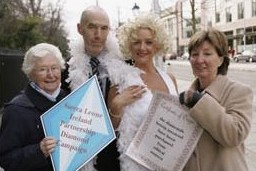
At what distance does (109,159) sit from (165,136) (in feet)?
1.39

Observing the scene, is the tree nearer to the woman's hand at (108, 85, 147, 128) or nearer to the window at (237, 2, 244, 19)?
the woman's hand at (108, 85, 147, 128)

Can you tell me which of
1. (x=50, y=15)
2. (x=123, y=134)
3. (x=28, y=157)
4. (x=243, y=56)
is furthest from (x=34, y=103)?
(x=243, y=56)

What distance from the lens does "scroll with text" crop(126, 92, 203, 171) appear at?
8.99ft

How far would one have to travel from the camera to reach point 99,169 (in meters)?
2.95

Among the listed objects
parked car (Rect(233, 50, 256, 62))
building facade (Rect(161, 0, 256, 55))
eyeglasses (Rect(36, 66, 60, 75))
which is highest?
eyeglasses (Rect(36, 66, 60, 75))

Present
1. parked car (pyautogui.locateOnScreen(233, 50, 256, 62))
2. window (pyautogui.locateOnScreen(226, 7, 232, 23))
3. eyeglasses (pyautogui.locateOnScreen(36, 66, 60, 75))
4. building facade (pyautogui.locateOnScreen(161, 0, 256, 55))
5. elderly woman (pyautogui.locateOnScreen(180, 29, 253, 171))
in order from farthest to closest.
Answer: window (pyautogui.locateOnScreen(226, 7, 232, 23)), building facade (pyautogui.locateOnScreen(161, 0, 256, 55)), parked car (pyautogui.locateOnScreen(233, 50, 256, 62)), eyeglasses (pyautogui.locateOnScreen(36, 66, 60, 75)), elderly woman (pyautogui.locateOnScreen(180, 29, 253, 171))

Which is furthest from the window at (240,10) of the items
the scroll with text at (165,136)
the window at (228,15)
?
the scroll with text at (165,136)

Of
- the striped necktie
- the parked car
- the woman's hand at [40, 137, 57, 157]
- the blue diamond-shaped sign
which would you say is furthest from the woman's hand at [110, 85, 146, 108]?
the parked car

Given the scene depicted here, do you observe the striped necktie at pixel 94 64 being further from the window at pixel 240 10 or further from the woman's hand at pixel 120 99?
the window at pixel 240 10

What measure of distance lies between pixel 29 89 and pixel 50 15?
42241mm

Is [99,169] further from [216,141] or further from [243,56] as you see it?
[243,56]

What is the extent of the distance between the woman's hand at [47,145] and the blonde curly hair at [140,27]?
82 cm

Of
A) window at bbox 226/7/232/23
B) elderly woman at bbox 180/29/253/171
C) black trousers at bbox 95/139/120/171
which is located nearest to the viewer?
elderly woman at bbox 180/29/253/171

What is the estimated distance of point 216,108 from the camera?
8.46 ft
